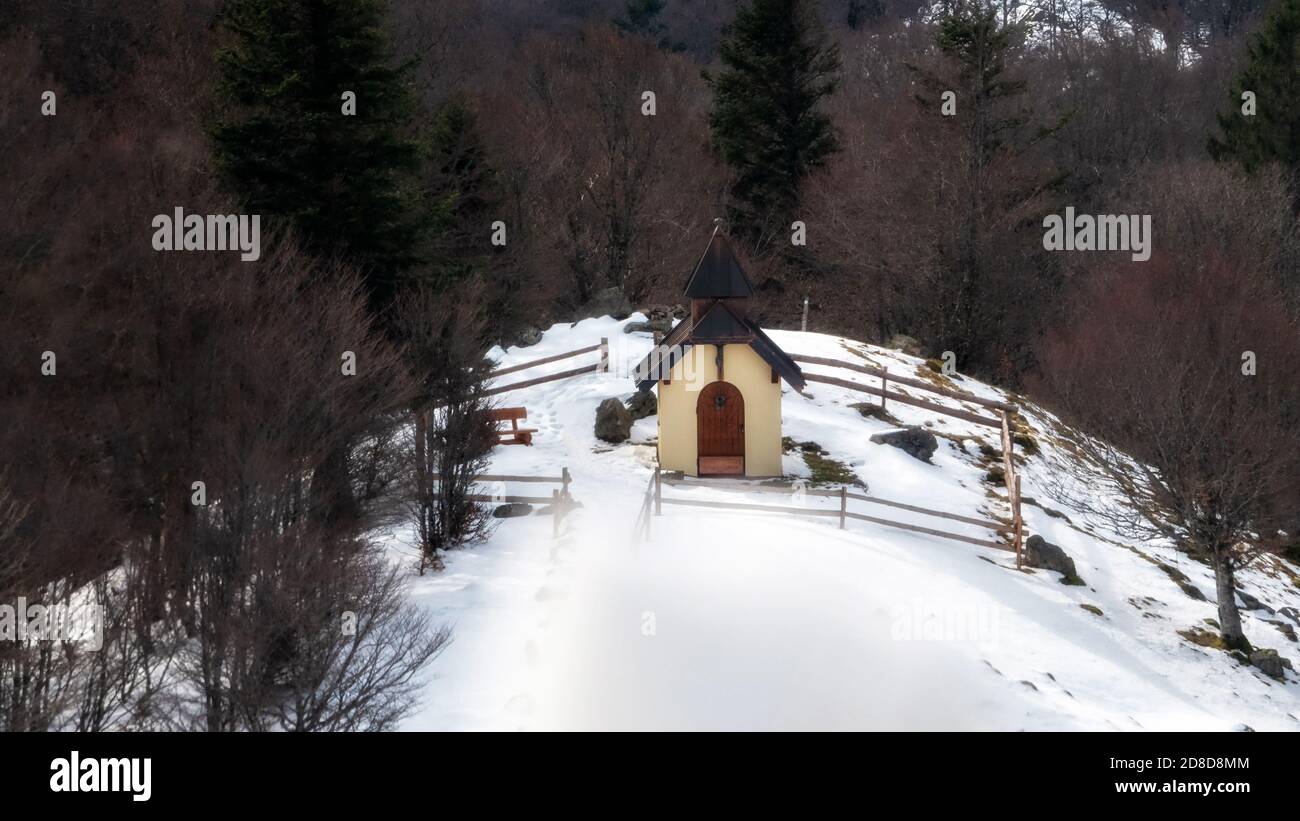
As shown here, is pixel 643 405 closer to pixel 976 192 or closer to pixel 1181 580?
pixel 1181 580

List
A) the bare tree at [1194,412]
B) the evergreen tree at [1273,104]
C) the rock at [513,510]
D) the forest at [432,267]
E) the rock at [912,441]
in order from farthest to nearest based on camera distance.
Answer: the evergreen tree at [1273,104] < the rock at [912,441] < the rock at [513,510] < the bare tree at [1194,412] < the forest at [432,267]

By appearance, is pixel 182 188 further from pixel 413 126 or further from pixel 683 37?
pixel 683 37

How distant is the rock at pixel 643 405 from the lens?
26.1m

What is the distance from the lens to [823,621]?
15148 mm

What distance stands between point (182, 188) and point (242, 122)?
204 cm

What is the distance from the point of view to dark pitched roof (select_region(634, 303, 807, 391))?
70.3 ft

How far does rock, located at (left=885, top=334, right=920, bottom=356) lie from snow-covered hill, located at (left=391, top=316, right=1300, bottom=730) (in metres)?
11.3

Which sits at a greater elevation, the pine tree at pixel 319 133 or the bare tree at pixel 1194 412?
the pine tree at pixel 319 133

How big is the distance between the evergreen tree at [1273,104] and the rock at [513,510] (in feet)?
113

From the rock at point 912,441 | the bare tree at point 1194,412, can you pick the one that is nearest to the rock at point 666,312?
the rock at point 912,441

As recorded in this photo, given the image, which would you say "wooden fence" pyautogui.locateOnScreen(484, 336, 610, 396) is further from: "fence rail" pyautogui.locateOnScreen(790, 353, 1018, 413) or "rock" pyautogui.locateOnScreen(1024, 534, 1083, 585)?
"rock" pyautogui.locateOnScreen(1024, 534, 1083, 585)

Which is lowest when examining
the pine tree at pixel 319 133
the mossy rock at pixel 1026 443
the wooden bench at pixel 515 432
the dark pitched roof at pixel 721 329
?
the mossy rock at pixel 1026 443

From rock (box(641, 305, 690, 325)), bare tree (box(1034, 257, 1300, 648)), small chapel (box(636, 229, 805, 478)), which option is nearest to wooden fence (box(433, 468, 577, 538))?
small chapel (box(636, 229, 805, 478))

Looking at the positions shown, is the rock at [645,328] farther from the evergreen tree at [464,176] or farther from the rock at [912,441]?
the rock at [912,441]
